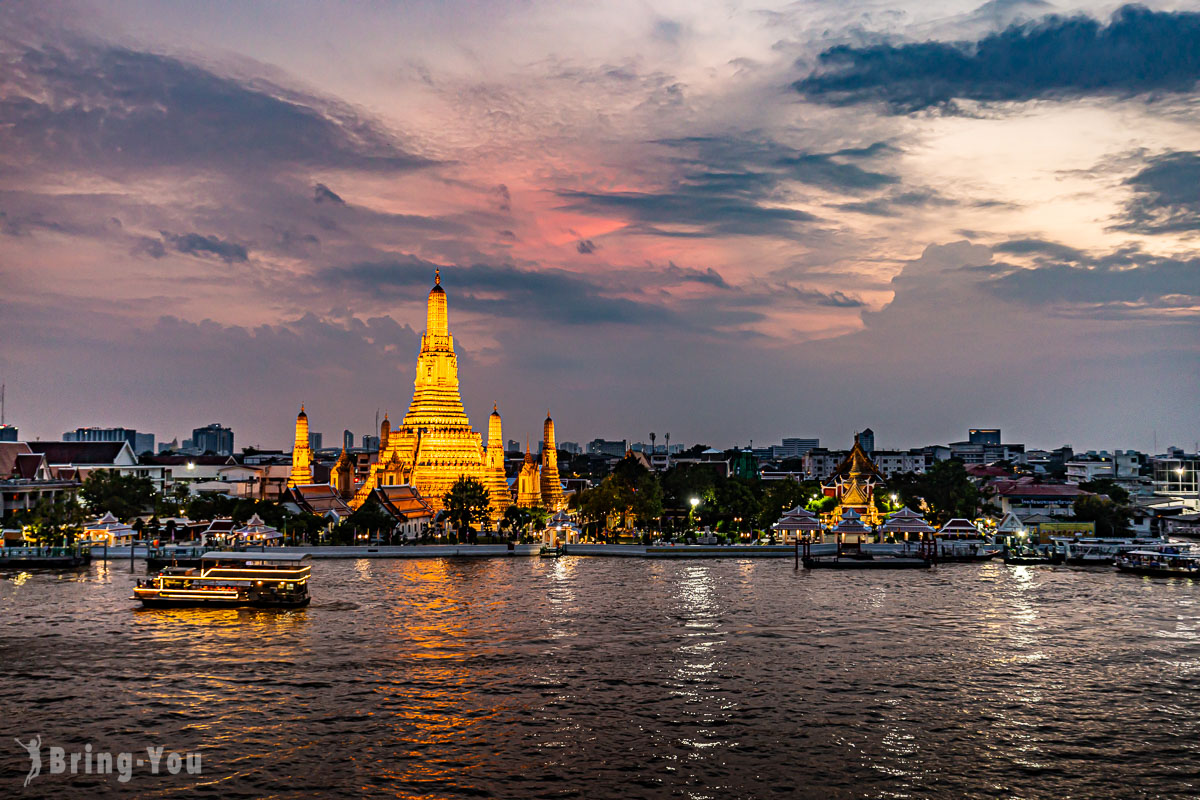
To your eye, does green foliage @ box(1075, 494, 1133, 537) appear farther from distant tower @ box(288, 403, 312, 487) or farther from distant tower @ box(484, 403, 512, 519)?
distant tower @ box(288, 403, 312, 487)

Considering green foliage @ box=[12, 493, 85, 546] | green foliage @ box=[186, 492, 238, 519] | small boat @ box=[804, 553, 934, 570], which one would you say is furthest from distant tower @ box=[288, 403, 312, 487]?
small boat @ box=[804, 553, 934, 570]

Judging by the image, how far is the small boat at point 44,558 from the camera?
76.8 metres

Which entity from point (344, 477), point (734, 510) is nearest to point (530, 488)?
point (344, 477)

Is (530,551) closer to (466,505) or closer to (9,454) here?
(466,505)

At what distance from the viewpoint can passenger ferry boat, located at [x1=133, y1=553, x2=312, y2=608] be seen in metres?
57.2

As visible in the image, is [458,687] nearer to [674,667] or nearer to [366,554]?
[674,667]

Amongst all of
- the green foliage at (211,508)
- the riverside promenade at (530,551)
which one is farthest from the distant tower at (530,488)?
the green foliage at (211,508)

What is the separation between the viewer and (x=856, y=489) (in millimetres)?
105312

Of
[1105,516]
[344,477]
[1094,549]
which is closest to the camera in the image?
[1094,549]

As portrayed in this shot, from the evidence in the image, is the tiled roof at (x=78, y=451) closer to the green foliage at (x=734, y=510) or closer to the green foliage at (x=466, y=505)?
the green foliage at (x=466, y=505)

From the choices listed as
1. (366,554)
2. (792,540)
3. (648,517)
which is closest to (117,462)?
(366,554)

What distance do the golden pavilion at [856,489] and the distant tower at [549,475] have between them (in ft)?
109

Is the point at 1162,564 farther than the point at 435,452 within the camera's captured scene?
No

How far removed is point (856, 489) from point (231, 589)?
225 feet
